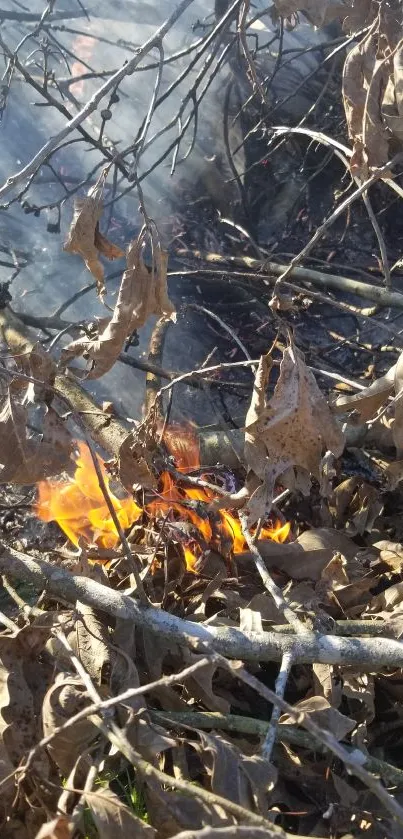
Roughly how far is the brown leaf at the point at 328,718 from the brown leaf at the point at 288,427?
54 cm

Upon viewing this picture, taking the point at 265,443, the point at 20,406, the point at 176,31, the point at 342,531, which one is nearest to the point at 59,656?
the point at 20,406

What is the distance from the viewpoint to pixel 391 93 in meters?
1.79

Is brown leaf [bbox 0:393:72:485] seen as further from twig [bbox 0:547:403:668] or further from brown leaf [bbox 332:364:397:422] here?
brown leaf [bbox 332:364:397:422]

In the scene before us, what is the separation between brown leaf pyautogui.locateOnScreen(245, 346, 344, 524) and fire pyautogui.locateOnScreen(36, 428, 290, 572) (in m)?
0.64

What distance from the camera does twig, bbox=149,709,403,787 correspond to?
65.5 inches

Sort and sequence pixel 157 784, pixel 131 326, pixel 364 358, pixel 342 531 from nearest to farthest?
pixel 157 784
pixel 131 326
pixel 342 531
pixel 364 358

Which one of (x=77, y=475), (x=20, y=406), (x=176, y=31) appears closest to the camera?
(x=20, y=406)

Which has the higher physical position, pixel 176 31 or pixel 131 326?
pixel 176 31

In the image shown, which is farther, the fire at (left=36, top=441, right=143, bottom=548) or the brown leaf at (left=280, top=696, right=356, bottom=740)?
the fire at (left=36, top=441, right=143, bottom=548)

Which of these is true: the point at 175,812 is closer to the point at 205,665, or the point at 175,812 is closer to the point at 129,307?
the point at 205,665

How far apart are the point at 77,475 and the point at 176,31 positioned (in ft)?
14.1

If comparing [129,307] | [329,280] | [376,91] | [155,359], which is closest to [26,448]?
[129,307]

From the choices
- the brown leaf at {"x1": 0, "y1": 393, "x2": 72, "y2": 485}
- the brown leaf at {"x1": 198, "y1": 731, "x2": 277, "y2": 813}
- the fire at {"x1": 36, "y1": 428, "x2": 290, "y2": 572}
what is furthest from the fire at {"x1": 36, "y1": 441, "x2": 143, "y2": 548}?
the brown leaf at {"x1": 198, "y1": 731, "x2": 277, "y2": 813}

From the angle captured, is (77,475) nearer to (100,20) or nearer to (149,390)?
(149,390)
